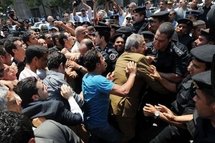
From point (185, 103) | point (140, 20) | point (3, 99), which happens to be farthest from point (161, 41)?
point (140, 20)

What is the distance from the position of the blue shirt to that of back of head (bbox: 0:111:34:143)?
195cm

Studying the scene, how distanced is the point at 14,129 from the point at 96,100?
2.14 meters

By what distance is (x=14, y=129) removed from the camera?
154 centimetres

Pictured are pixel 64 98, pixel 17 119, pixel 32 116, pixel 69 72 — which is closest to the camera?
pixel 17 119

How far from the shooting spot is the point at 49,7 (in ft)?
146

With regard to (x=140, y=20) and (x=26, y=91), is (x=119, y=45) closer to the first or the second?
(x=140, y=20)

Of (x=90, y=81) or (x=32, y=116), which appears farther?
(x=90, y=81)

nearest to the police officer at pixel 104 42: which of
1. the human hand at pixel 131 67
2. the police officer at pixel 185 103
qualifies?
the human hand at pixel 131 67

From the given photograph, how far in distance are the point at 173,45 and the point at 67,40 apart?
8.02ft

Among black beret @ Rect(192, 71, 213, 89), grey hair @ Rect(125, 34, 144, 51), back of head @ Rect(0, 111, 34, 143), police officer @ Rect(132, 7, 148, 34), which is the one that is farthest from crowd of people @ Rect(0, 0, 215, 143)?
police officer @ Rect(132, 7, 148, 34)

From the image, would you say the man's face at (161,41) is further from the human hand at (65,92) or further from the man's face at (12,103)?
the man's face at (12,103)

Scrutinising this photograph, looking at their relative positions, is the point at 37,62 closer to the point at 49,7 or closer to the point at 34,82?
the point at 34,82

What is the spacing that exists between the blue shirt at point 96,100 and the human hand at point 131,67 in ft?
0.77

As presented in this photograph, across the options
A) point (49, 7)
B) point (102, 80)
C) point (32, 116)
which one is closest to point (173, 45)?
point (102, 80)
